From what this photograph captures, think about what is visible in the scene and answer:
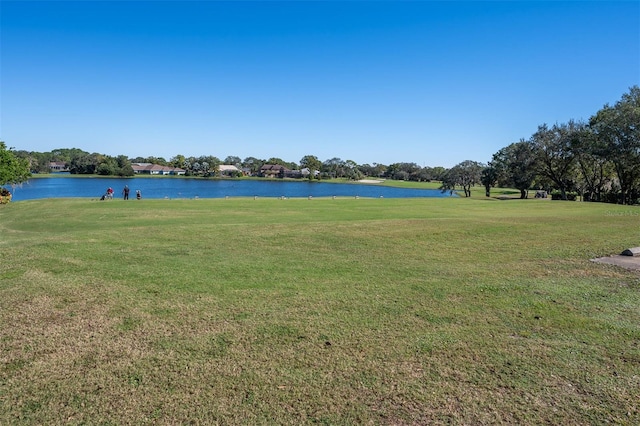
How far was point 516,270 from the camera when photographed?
903 cm

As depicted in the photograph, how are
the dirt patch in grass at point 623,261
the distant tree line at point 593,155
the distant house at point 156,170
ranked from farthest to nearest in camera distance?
the distant house at point 156,170
the distant tree line at point 593,155
the dirt patch in grass at point 623,261

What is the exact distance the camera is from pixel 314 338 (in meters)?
5.17

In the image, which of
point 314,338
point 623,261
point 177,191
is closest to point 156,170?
point 177,191

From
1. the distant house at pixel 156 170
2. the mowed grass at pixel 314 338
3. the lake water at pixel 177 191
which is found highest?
the distant house at pixel 156 170

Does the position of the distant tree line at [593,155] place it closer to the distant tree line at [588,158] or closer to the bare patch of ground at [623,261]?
the distant tree line at [588,158]

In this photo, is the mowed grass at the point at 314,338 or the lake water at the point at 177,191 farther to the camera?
the lake water at the point at 177,191

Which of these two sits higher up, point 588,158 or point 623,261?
point 588,158

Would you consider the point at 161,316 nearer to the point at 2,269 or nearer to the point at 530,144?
the point at 2,269

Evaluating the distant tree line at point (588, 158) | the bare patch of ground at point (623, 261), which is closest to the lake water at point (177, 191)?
the distant tree line at point (588, 158)

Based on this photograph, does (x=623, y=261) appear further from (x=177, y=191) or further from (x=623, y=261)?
(x=177, y=191)

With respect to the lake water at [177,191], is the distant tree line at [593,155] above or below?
above

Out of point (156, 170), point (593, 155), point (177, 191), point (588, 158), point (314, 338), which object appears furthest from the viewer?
point (156, 170)

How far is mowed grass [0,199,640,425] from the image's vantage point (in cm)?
373

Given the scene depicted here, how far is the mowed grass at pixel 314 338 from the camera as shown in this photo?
373cm
